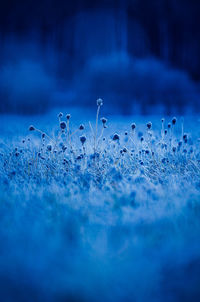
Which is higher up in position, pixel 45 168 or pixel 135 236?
pixel 45 168

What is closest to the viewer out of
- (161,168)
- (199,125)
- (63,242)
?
(63,242)

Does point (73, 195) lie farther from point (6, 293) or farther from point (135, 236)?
point (6, 293)

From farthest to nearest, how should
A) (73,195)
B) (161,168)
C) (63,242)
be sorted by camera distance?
(161,168) < (73,195) < (63,242)

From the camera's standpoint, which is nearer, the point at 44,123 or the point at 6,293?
the point at 6,293

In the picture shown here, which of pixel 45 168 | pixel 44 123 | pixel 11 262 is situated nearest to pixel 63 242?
pixel 11 262

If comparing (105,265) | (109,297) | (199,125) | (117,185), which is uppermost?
(199,125)

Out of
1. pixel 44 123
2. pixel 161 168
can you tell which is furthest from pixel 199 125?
pixel 44 123
